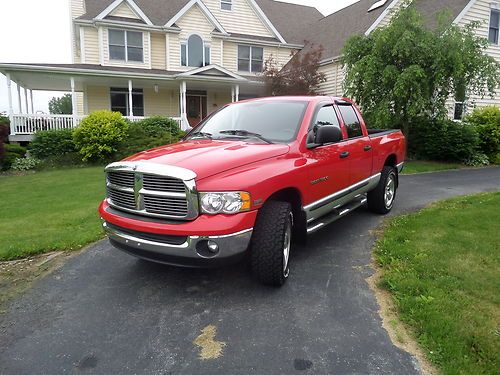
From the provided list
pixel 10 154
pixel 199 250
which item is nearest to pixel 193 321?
pixel 199 250

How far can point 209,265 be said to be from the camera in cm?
333

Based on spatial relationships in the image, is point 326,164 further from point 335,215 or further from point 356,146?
point 356,146

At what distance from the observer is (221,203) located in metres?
3.31

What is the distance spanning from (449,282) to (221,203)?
8.07ft

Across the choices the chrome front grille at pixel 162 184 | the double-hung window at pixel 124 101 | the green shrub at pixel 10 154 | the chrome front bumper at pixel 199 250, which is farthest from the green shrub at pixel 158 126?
the chrome front bumper at pixel 199 250

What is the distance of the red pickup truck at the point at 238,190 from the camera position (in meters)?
3.30

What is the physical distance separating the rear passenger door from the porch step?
1.10 ft

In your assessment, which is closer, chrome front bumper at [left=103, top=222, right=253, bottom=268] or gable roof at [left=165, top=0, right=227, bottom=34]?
chrome front bumper at [left=103, top=222, right=253, bottom=268]

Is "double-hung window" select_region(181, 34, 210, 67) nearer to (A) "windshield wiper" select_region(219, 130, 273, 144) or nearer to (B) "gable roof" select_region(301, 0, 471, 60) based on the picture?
(B) "gable roof" select_region(301, 0, 471, 60)

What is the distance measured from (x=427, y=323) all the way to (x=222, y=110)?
12.1 ft

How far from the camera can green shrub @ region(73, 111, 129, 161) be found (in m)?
14.0

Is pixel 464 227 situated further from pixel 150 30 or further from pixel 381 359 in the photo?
pixel 150 30

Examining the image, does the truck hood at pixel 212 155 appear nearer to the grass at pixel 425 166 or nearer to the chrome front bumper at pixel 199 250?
the chrome front bumper at pixel 199 250

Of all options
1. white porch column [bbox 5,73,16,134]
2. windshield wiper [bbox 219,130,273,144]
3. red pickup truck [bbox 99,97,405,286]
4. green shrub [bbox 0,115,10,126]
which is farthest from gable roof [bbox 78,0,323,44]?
red pickup truck [bbox 99,97,405,286]
